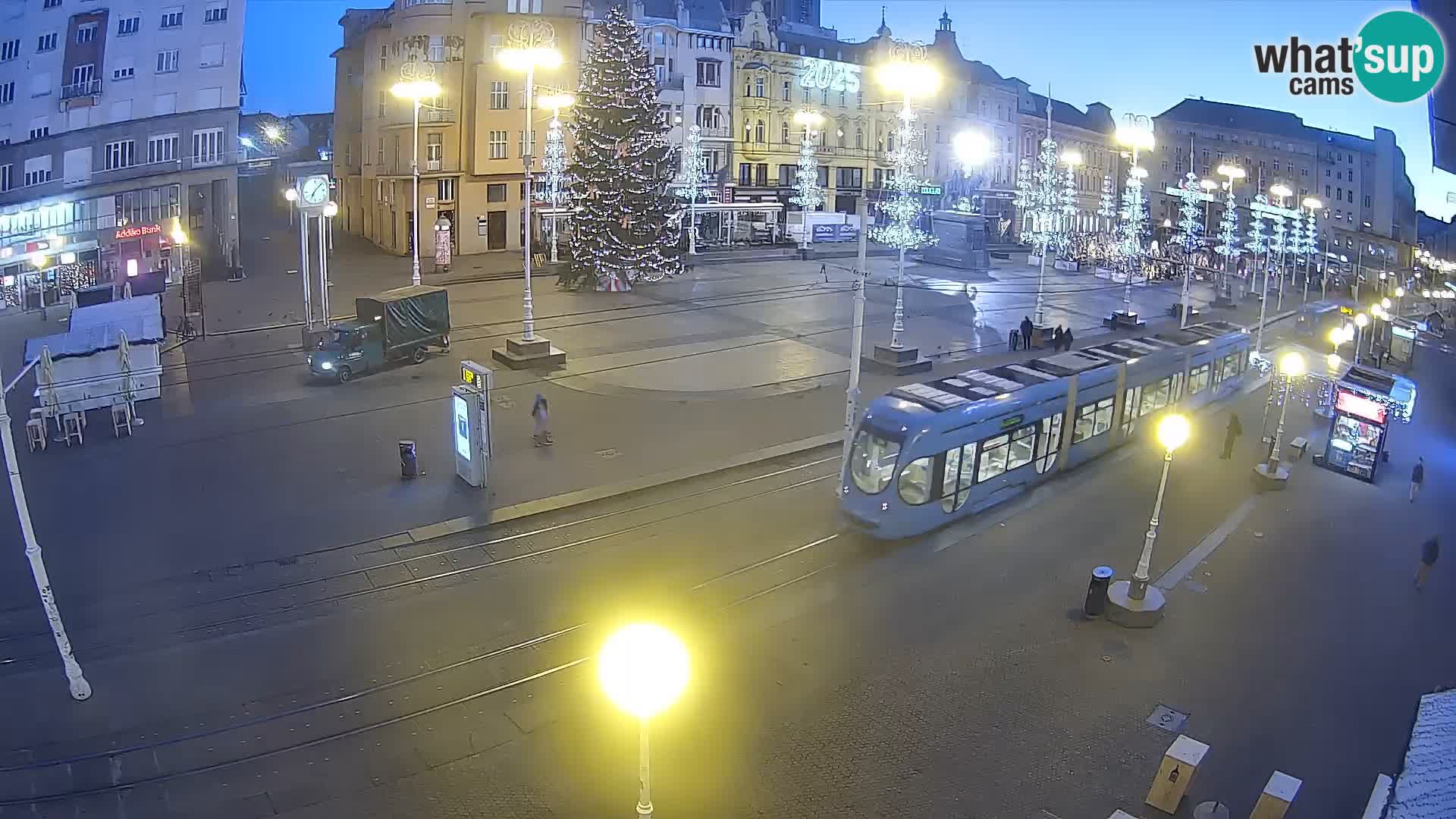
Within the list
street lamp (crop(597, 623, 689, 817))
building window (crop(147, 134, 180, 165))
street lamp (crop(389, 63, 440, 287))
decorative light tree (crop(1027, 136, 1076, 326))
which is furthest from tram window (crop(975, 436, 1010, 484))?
decorative light tree (crop(1027, 136, 1076, 326))

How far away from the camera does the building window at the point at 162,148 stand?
30.2 meters

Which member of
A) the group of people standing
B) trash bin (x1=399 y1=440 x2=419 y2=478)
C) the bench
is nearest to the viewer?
trash bin (x1=399 y1=440 x2=419 y2=478)

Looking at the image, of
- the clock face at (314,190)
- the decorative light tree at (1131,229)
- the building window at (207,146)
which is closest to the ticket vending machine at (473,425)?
the clock face at (314,190)

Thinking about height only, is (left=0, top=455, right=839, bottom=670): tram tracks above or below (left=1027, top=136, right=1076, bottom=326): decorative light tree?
below

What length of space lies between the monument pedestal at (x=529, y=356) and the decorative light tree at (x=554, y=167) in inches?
873

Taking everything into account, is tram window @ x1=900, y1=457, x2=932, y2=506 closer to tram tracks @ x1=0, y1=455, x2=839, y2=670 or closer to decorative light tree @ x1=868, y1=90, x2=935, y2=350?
tram tracks @ x1=0, y1=455, x2=839, y2=670

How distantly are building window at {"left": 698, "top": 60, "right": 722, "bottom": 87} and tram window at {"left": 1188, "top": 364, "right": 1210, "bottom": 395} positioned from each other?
41296mm

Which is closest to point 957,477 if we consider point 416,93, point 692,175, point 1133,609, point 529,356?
point 1133,609

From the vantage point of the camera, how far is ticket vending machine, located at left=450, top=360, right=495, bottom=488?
56.2 feet

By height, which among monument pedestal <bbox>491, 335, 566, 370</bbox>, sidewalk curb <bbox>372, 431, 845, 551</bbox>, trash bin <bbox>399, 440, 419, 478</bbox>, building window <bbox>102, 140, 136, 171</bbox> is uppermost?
building window <bbox>102, 140, 136, 171</bbox>

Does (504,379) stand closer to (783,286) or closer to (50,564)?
(50,564)

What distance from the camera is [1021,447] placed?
17797 mm

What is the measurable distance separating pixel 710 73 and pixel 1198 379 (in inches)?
1652

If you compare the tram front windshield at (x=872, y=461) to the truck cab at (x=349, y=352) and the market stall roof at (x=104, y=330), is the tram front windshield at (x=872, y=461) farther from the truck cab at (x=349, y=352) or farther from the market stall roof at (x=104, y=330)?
the market stall roof at (x=104, y=330)
